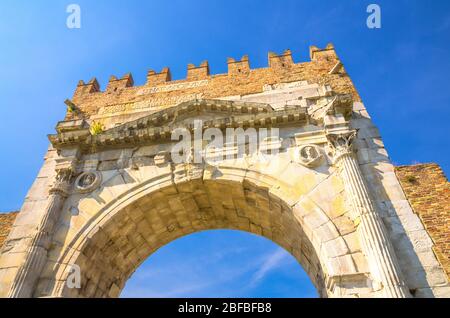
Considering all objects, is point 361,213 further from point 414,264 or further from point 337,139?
point 337,139

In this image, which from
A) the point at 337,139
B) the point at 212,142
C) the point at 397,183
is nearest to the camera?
the point at 397,183

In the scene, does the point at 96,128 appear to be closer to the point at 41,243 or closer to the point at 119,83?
the point at 119,83

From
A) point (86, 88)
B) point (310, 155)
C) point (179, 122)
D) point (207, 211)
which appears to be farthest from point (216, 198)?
point (86, 88)

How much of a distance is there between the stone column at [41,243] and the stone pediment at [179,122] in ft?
3.85

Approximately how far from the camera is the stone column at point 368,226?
5684 millimetres

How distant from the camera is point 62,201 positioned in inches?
335

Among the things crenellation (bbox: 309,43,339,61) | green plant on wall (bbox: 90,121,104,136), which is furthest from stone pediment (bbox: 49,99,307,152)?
crenellation (bbox: 309,43,339,61)

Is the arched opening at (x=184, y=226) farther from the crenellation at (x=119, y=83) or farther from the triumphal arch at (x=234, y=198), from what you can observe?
the crenellation at (x=119, y=83)

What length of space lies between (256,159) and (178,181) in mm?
2087

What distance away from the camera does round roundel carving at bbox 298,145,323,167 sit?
26.3 feet

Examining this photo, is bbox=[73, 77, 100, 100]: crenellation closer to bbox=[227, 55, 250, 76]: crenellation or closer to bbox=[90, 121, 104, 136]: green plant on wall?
bbox=[90, 121, 104, 136]: green plant on wall

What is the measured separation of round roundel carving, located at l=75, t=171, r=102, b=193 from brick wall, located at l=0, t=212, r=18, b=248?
1.91 m

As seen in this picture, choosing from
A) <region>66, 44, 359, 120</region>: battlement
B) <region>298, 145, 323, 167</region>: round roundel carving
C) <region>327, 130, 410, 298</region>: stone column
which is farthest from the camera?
<region>66, 44, 359, 120</region>: battlement
